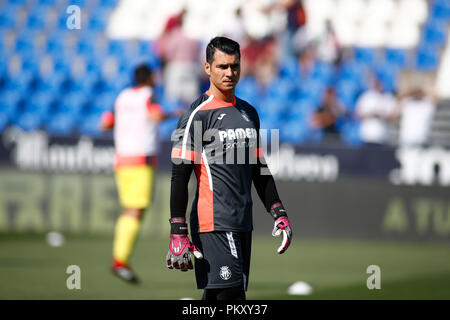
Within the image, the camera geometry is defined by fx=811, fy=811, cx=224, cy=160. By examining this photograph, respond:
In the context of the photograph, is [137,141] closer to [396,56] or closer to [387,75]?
[387,75]

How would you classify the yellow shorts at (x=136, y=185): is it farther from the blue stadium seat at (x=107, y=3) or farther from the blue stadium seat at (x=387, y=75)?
the blue stadium seat at (x=107, y=3)

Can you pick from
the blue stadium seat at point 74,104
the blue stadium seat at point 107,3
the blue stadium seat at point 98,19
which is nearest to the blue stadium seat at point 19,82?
the blue stadium seat at point 74,104

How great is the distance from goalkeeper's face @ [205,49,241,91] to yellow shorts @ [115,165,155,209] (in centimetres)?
399

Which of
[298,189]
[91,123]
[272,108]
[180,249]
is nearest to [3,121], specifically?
[91,123]

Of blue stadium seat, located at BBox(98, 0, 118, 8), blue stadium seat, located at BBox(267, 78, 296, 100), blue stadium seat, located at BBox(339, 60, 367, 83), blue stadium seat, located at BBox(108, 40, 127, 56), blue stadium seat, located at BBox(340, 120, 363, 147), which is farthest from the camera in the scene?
blue stadium seat, located at BBox(98, 0, 118, 8)

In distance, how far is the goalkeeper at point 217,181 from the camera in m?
5.14

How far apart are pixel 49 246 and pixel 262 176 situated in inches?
284

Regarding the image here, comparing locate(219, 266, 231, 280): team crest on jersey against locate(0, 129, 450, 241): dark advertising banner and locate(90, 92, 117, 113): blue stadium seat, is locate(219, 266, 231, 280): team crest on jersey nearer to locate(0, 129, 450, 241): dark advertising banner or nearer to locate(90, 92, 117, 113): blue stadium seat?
locate(0, 129, 450, 241): dark advertising banner

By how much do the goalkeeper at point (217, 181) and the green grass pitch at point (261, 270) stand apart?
273 centimetres

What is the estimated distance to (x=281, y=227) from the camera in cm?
534

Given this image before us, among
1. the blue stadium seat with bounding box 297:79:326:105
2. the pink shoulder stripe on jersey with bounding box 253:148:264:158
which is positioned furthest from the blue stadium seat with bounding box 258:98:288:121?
the pink shoulder stripe on jersey with bounding box 253:148:264:158

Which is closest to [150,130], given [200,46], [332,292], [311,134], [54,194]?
[332,292]

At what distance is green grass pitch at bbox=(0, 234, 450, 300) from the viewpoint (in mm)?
8180

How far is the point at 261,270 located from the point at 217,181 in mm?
5078
